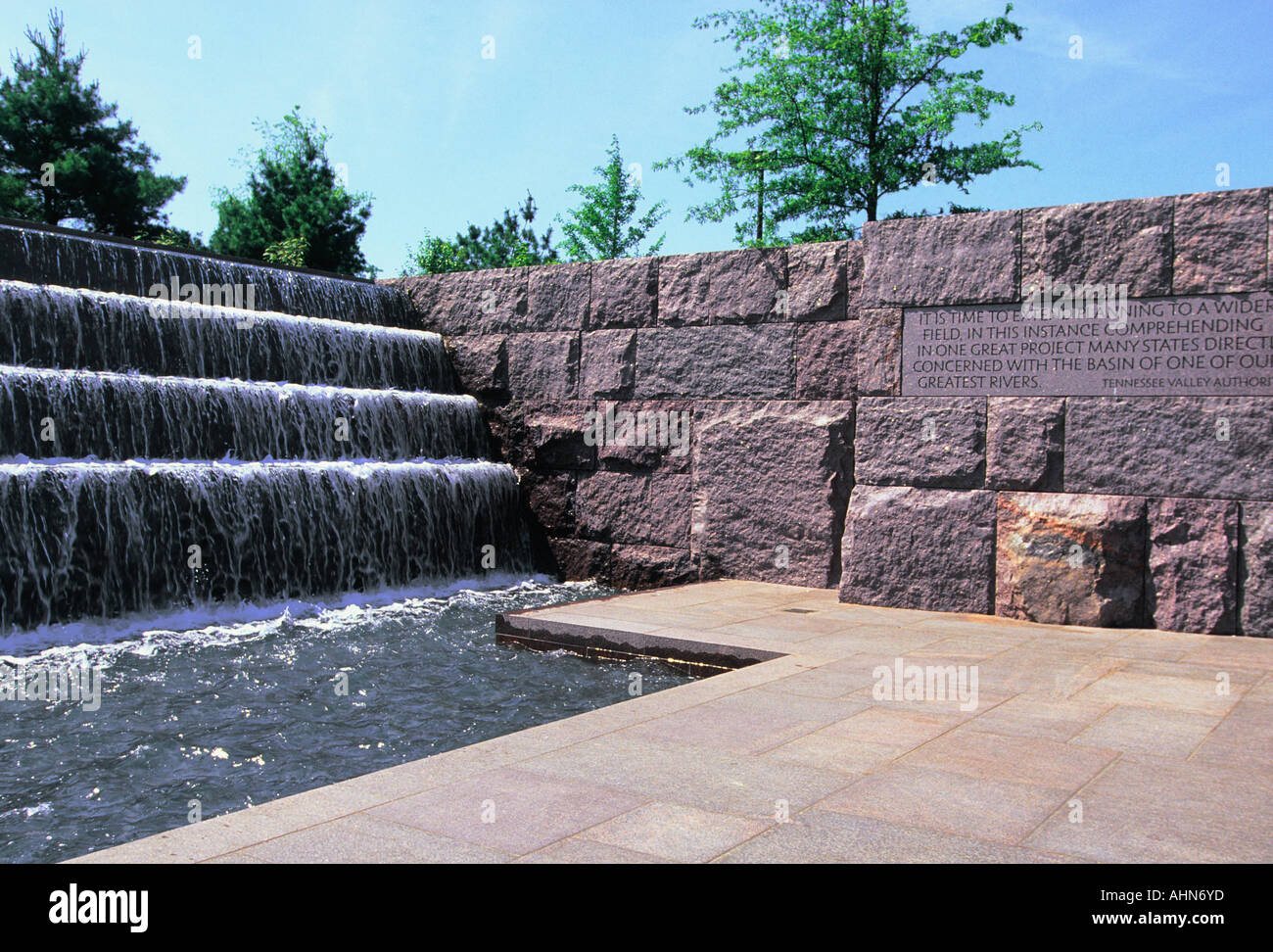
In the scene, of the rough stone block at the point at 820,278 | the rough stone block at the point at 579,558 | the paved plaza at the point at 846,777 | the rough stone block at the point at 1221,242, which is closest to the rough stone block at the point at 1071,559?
the paved plaza at the point at 846,777

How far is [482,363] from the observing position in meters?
9.19

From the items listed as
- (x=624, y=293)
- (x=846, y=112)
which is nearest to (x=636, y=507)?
(x=624, y=293)

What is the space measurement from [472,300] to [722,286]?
8.70 ft

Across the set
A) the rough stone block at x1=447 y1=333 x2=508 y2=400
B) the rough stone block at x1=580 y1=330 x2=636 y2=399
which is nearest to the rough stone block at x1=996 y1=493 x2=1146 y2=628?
the rough stone block at x1=580 y1=330 x2=636 y2=399

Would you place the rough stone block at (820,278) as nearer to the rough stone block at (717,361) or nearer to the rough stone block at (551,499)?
the rough stone block at (717,361)

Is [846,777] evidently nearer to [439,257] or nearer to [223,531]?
[223,531]

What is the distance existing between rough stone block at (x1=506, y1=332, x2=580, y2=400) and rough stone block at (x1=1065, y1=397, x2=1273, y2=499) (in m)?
4.01

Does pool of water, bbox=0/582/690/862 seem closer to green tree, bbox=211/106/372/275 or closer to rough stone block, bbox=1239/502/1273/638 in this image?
rough stone block, bbox=1239/502/1273/638

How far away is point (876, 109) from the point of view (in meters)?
27.3

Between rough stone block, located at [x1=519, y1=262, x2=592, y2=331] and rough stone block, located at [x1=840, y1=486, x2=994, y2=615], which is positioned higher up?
rough stone block, located at [x1=519, y1=262, x2=592, y2=331]

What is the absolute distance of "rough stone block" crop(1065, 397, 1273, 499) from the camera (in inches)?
218

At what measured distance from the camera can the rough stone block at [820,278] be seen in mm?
7156

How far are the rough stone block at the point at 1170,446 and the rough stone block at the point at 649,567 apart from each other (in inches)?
114
